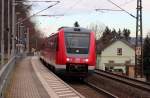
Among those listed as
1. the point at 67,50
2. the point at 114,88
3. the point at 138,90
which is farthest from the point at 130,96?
the point at 67,50

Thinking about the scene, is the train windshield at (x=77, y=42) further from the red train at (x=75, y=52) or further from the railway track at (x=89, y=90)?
the railway track at (x=89, y=90)

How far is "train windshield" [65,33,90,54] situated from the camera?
28531 millimetres

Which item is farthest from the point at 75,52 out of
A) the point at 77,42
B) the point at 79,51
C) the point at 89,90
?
the point at 89,90

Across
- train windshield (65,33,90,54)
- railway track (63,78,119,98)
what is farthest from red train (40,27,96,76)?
railway track (63,78,119,98)

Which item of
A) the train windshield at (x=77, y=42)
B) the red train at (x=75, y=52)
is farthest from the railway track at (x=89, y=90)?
the train windshield at (x=77, y=42)

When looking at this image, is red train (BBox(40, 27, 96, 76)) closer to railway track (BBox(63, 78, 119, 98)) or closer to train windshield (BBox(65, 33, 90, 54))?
train windshield (BBox(65, 33, 90, 54))

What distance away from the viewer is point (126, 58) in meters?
103

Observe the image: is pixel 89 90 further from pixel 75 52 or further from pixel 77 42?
pixel 77 42

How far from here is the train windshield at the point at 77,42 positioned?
28.5 meters

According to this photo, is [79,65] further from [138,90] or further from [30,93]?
[30,93]

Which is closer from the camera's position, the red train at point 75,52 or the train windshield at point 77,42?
the red train at point 75,52

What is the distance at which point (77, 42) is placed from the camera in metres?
28.9

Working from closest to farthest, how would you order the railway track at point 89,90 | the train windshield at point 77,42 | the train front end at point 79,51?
the railway track at point 89,90 < the train front end at point 79,51 < the train windshield at point 77,42

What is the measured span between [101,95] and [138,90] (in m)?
1.95
